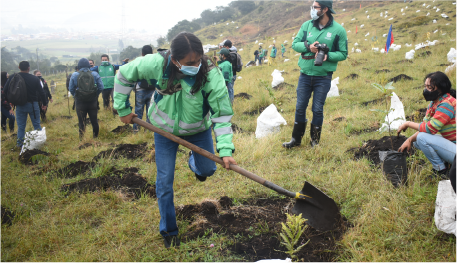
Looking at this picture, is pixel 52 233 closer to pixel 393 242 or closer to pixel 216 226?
pixel 216 226

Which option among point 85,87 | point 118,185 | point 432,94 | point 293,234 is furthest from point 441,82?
point 85,87

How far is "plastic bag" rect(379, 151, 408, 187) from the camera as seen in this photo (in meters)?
2.47

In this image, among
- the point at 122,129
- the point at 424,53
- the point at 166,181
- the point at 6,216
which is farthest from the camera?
the point at 424,53

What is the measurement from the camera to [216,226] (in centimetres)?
237

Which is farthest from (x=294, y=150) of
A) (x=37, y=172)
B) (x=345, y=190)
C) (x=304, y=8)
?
(x=304, y=8)

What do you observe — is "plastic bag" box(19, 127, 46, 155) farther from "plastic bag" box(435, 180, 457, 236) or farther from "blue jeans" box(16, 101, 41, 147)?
"plastic bag" box(435, 180, 457, 236)

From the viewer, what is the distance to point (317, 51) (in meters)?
3.28

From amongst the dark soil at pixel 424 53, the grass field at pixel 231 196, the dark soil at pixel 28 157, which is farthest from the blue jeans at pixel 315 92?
the dark soil at pixel 424 53

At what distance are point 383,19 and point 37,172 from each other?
23.9 m

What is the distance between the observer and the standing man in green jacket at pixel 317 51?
3.30 metres

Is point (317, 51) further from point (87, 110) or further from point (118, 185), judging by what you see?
point (87, 110)

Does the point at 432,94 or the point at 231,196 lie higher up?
the point at 432,94

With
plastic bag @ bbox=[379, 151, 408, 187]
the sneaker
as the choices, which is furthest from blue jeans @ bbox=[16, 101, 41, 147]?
plastic bag @ bbox=[379, 151, 408, 187]

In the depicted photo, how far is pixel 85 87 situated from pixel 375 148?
195 inches
